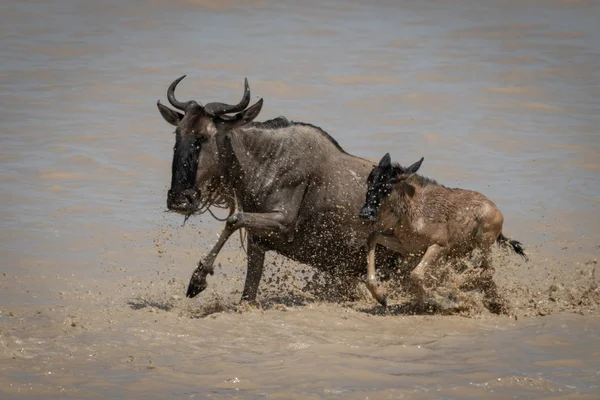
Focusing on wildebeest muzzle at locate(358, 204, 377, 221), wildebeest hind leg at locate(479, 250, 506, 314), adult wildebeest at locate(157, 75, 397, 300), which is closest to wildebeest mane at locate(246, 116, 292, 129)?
adult wildebeest at locate(157, 75, 397, 300)

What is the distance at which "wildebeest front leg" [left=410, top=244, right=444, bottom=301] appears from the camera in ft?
38.2

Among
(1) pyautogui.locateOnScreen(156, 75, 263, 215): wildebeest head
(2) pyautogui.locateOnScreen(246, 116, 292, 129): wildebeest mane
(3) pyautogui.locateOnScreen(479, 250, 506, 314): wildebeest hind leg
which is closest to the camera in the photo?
(1) pyautogui.locateOnScreen(156, 75, 263, 215): wildebeest head

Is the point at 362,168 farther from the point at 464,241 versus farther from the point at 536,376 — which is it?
the point at 536,376

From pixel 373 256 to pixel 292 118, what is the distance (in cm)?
814

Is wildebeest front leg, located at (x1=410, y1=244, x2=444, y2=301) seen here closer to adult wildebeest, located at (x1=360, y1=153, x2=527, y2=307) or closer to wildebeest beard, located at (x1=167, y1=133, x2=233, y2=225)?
adult wildebeest, located at (x1=360, y1=153, x2=527, y2=307)

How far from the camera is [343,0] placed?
2988 centimetres

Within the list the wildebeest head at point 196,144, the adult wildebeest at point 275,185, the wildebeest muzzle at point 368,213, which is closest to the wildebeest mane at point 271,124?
the adult wildebeest at point 275,185

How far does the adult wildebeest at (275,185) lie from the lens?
11.8 m

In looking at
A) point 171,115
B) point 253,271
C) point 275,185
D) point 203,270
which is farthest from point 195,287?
point 171,115

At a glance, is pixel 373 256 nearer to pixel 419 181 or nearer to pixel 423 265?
pixel 423 265

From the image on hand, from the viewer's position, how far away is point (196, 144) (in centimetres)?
1168

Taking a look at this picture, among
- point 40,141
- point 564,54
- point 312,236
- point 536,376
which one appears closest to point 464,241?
point 312,236

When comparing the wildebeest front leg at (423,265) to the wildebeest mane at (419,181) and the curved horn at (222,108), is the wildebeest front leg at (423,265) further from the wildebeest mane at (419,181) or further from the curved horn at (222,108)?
the curved horn at (222,108)

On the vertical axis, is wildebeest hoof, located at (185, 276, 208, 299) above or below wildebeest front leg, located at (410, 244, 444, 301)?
below
